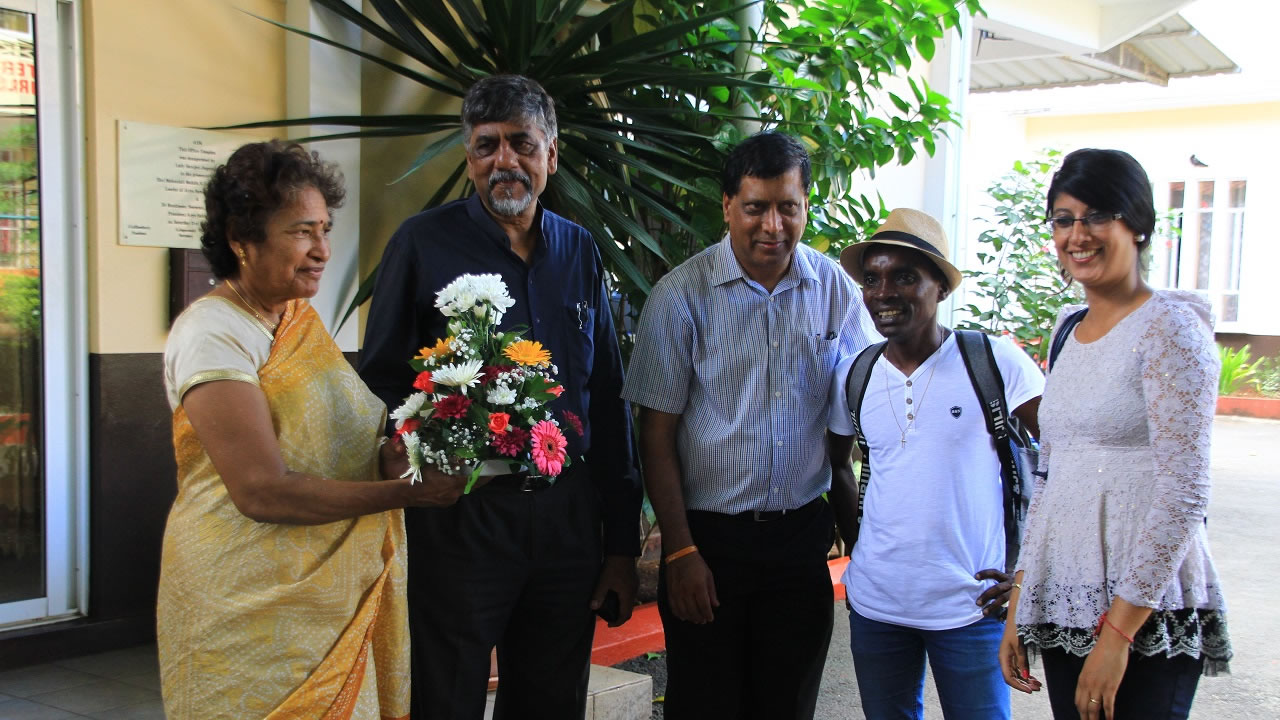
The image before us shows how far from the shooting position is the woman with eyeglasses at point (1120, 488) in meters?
2.07

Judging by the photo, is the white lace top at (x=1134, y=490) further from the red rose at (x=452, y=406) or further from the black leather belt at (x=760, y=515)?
the red rose at (x=452, y=406)

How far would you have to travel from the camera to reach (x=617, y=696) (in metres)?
3.98

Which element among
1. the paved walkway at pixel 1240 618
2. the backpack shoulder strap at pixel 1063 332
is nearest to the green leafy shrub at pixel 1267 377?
the paved walkway at pixel 1240 618

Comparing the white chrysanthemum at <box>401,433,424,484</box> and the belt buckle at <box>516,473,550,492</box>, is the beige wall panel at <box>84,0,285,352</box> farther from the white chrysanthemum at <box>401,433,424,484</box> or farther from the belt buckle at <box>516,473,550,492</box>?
the white chrysanthemum at <box>401,433,424,484</box>

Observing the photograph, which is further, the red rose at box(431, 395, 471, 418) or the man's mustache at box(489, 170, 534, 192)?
the man's mustache at box(489, 170, 534, 192)

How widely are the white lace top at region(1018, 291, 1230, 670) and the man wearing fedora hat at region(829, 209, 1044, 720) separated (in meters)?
0.36

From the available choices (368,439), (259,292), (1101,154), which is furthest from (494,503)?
(1101,154)

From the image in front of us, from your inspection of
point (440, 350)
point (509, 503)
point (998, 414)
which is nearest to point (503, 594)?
point (509, 503)

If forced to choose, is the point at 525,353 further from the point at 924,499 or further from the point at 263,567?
the point at 924,499

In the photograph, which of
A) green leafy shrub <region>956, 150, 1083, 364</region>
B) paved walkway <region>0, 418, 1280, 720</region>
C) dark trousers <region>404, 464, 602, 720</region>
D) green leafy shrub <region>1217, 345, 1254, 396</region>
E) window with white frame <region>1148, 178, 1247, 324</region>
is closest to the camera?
dark trousers <region>404, 464, 602, 720</region>

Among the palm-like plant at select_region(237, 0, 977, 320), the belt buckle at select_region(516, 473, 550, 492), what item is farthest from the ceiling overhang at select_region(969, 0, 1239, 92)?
the belt buckle at select_region(516, 473, 550, 492)

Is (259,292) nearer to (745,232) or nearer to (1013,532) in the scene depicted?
(745,232)

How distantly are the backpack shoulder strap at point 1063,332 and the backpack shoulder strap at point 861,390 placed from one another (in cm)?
56

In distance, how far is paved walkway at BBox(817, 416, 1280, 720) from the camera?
4.80 metres
